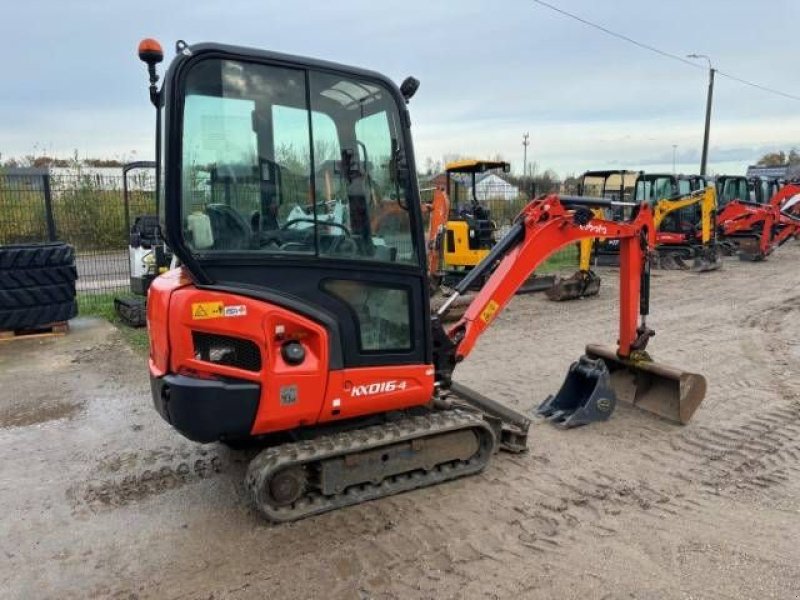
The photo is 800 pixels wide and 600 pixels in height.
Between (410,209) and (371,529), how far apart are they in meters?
1.81

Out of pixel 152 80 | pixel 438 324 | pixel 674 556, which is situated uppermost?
pixel 152 80

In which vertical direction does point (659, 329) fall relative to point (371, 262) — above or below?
below

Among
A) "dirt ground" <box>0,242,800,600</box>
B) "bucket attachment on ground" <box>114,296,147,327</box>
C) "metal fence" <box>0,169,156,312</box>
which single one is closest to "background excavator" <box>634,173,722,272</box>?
"dirt ground" <box>0,242,800,600</box>

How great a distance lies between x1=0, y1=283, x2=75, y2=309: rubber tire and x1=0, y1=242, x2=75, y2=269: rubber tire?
0.31m

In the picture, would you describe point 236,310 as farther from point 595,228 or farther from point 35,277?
point 35,277

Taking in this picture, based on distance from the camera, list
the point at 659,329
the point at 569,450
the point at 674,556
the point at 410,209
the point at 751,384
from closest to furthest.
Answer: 1. the point at 674,556
2. the point at 410,209
3. the point at 569,450
4. the point at 751,384
5. the point at 659,329

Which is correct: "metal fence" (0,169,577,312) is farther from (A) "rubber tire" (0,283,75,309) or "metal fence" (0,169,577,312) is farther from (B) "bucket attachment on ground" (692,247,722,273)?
(B) "bucket attachment on ground" (692,247,722,273)

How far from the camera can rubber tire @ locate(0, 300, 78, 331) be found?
27.0 feet

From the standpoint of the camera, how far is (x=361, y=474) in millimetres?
3777

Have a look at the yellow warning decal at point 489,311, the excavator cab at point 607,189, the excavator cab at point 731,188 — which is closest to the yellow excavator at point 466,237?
the excavator cab at point 607,189

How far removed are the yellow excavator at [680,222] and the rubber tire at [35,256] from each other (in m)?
10.4

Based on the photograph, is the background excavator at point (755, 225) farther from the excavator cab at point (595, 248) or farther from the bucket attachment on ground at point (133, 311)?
the bucket attachment on ground at point (133, 311)

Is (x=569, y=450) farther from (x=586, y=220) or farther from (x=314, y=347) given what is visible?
(x=314, y=347)

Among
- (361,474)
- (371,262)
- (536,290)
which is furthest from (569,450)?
(536,290)
